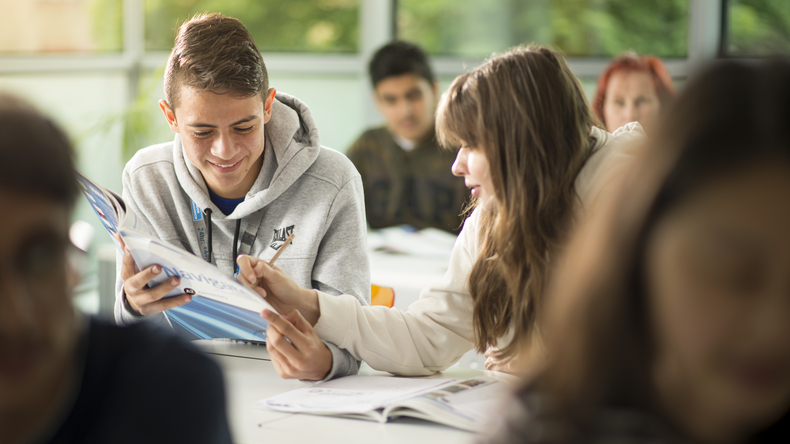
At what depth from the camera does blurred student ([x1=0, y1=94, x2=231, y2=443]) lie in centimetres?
51

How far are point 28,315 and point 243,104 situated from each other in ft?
3.31

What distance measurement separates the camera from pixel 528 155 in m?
1.22

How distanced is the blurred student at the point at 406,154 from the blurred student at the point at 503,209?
6.72ft

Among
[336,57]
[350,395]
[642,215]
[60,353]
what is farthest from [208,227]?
[336,57]

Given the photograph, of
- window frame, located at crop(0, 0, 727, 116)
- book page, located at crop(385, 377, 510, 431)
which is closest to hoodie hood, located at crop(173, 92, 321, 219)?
book page, located at crop(385, 377, 510, 431)

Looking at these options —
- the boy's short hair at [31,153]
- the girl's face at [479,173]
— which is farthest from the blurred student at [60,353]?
the girl's face at [479,173]

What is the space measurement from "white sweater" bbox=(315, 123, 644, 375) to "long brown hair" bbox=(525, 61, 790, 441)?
76 centimetres

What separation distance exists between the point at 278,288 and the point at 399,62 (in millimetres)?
2339

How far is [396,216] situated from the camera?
3.60 meters

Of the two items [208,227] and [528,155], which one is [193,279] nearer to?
[208,227]

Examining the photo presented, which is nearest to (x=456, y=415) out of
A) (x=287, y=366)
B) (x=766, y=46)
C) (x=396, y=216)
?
(x=287, y=366)

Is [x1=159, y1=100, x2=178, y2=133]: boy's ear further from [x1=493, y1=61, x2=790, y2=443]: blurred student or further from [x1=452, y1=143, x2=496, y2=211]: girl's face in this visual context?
[x1=493, y1=61, x2=790, y2=443]: blurred student

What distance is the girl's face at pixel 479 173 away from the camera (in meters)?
1.27

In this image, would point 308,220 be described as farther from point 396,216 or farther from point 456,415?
point 396,216
